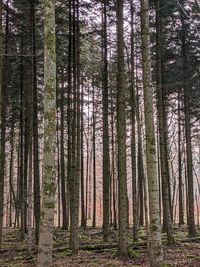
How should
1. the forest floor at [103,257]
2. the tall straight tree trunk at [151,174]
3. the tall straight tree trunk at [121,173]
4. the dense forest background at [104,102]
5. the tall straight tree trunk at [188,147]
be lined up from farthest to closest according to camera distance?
the tall straight tree trunk at [188,147]
the tall straight tree trunk at [121,173]
the forest floor at [103,257]
the tall straight tree trunk at [151,174]
the dense forest background at [104,102]

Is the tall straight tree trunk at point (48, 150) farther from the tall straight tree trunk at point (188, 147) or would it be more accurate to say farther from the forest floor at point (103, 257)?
the tall straight tree trunk at point (188, 147)

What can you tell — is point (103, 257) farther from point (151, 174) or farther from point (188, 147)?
point (188, 147)

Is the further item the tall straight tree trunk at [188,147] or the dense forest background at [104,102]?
the tall straight tree trunk at [188,147]

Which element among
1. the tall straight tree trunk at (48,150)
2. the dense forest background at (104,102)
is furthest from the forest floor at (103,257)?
the tall straight tree trunk at (48,150)

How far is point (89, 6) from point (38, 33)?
2.51 meters

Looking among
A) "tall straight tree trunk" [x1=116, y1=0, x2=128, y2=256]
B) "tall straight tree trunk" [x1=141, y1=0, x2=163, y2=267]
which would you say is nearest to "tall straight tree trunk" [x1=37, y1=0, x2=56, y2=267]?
"tall straight tree trunk" [x1=141, y1=0, x2=163, y2=267]

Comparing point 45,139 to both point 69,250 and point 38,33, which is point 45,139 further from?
point 38,33

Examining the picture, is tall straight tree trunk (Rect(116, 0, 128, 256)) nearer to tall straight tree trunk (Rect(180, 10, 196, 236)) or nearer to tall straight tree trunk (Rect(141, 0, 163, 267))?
tall straight tree trunk (Rect(141, 0, 163, 267))

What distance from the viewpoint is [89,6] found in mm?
15414

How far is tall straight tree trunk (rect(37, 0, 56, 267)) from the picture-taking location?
6.60 m

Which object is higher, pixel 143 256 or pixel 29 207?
pixel 29 207

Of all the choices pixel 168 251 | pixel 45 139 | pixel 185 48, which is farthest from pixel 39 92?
pixel 45 139

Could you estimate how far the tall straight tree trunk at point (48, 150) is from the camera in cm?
660

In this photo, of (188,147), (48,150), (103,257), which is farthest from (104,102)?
(48,150)
